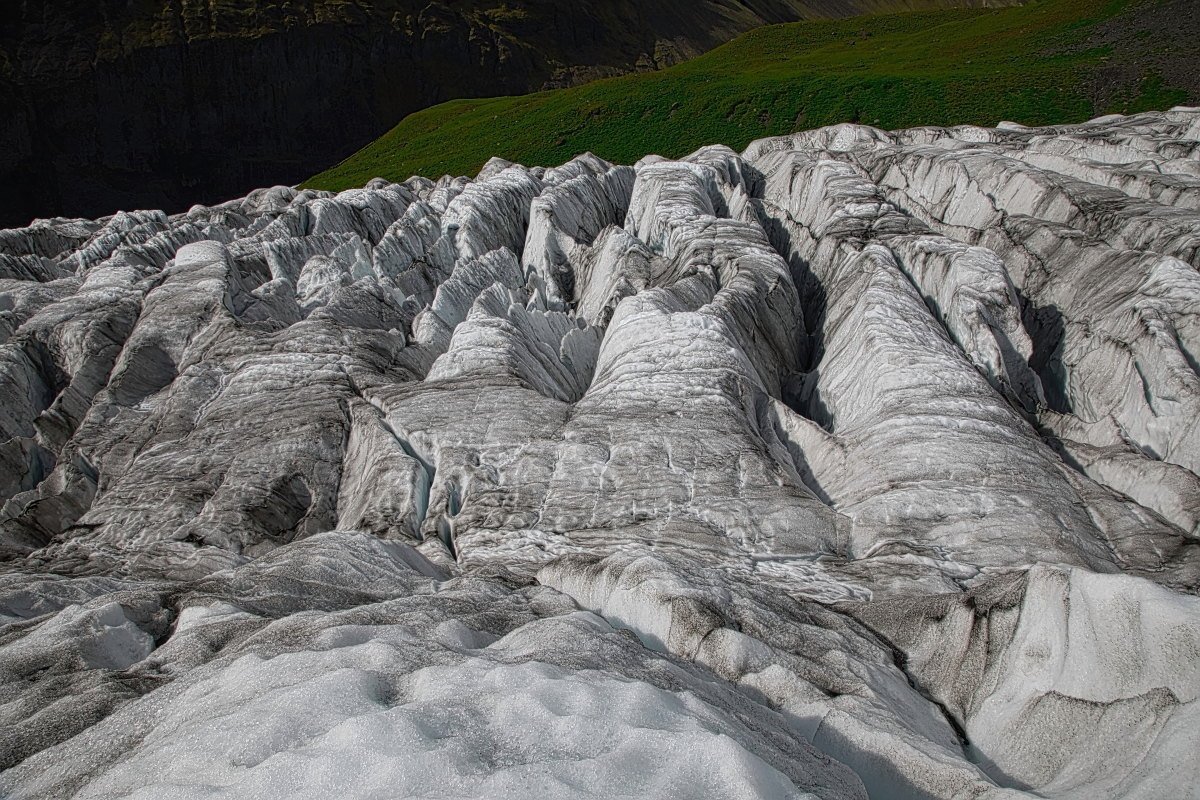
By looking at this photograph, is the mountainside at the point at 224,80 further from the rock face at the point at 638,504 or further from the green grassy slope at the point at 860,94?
the rock face at the point at 638,504

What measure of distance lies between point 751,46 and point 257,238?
2005 inches

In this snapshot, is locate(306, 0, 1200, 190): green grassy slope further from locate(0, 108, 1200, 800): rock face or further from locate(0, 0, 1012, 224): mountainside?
locate(0, 0, 1012, 224): mountainside

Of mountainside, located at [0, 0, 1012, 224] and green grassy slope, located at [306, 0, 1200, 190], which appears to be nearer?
A: green grassy slope, located at [306, 0, 1200, 190]

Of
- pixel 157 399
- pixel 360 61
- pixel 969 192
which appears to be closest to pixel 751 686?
pixel 157 399

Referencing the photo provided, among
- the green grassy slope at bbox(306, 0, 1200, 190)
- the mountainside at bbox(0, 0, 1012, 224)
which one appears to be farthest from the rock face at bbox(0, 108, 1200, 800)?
the mountainside at bbox(0, 0, 1012, 224)

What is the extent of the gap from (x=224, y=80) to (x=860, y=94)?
236 ft

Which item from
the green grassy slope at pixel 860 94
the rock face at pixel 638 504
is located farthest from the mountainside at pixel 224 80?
the rock face at pixel 638 504

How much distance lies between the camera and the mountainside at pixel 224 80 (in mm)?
77250

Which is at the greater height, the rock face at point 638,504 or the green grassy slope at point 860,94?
the green grassy slope at point 860,94

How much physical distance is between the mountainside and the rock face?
6658 centimetres

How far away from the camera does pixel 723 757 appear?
4.38 metres

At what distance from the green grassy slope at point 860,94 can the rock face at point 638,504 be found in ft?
54.3

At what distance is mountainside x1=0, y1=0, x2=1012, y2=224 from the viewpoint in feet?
253

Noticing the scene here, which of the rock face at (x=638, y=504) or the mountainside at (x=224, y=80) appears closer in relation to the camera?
the rock face at (x=638, y=504)
